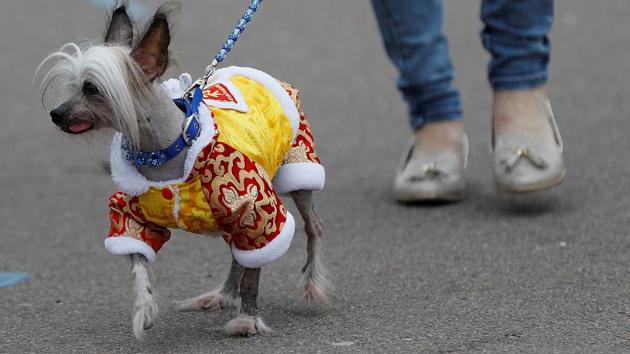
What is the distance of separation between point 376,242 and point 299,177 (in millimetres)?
1050

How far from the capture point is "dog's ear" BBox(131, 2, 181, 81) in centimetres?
342

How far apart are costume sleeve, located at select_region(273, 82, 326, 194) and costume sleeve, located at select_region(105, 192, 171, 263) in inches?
19.0

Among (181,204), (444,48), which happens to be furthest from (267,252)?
(444,48)

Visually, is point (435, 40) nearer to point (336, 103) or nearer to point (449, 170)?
point (449, 170)

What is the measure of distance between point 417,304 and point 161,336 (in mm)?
858

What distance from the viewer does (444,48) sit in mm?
5633

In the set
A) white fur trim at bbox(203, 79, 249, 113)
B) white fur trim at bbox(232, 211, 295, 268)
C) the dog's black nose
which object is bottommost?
white fur trim at bbox(232, 211, 295, 268)

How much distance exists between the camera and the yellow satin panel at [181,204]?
3568 millimetres

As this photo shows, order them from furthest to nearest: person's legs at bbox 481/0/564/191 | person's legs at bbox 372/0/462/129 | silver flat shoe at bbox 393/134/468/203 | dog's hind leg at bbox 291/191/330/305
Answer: person's legs at bbox 372/0/462/129, silver flat shoe at bbox 393/134/468/203, person's legs at bbox 481/0/564/191, dog's hind leg at bbox 291/191/330/305

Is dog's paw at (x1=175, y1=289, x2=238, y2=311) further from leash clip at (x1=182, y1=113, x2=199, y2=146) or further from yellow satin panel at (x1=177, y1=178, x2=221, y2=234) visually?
leash clip at (x1=182, y1=113, x2=199, y2=146)

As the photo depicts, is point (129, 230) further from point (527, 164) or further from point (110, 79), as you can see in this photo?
point (527, 164)

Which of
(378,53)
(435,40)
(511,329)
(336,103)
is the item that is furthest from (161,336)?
(378,53)

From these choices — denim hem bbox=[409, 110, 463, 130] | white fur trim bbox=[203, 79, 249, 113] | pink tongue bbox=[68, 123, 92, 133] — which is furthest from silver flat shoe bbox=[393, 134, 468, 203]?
pink tongue bbox=[68, 123, 92, 133]

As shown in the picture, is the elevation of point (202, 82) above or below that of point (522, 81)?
above
